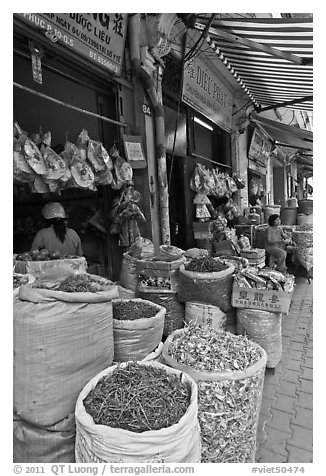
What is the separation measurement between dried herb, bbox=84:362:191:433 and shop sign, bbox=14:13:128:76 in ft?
9.89

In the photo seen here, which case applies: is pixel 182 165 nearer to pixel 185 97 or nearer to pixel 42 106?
pixel 185 97

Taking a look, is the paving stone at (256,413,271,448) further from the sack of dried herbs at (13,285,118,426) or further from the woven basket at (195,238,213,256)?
the woven basket at (195,238,213,256)

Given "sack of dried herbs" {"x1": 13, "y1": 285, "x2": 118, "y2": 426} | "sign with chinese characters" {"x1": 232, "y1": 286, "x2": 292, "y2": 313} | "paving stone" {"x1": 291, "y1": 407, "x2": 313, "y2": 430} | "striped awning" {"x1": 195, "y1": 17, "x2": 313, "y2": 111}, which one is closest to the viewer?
"sack of dried herbs" {"x1": 13, "y1": 285, "x2": 118, "y2": 426}

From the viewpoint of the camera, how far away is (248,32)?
15.5 feet

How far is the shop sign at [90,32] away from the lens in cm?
289

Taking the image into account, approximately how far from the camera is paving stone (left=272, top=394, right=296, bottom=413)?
262 centimetres

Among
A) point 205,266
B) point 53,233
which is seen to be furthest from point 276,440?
point 53,233

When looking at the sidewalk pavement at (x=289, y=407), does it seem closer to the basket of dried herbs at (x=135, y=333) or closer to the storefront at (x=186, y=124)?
the basket of dried herbs at (x=135, y=333)

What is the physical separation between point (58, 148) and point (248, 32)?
350 centimetres

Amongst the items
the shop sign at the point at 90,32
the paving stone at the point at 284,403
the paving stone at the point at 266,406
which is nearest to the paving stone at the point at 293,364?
the paving stone at the point at 284,403

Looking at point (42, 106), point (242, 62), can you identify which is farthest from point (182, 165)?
point (42, 106)

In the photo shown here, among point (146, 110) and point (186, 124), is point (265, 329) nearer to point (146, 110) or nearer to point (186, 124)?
point (146, 110)

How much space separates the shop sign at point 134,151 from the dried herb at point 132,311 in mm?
2219

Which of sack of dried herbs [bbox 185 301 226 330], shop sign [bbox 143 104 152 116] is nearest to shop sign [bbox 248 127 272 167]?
shop sign [bbox 143 104 152 116]
